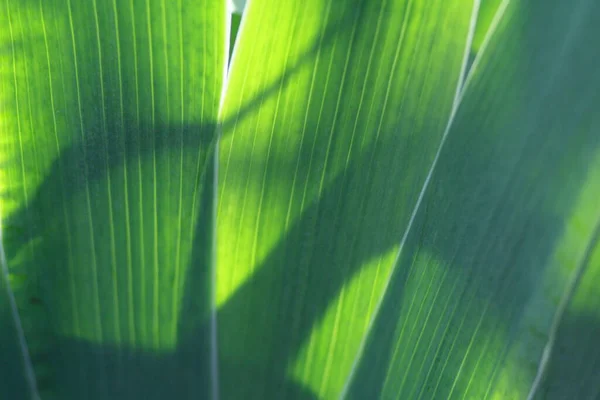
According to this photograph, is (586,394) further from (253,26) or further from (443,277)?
(253,26)

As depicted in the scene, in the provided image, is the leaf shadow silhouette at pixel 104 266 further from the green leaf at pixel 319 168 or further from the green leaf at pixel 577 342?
the green leaf at pixel 577 342

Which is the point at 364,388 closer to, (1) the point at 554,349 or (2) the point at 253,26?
(1) the point at 554,349

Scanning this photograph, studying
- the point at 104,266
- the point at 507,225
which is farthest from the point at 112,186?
the point at 507,225

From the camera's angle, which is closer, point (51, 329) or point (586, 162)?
point (586, 162)

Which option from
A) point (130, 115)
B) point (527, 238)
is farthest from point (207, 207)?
point (527, 238)

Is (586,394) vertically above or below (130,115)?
below

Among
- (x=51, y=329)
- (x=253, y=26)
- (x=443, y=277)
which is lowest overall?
(x=51, y=329)

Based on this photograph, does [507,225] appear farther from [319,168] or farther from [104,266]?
[104,266]
